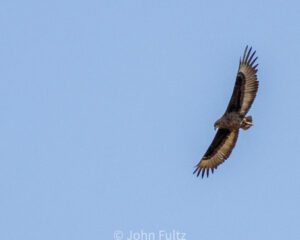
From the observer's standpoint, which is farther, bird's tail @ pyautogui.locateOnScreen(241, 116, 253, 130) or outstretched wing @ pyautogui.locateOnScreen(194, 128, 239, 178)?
outstretched wing @ pyautogui.locateOnScreen(194, 128, 239, 178)

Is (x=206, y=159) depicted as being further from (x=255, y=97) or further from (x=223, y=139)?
(x=255, y=97)

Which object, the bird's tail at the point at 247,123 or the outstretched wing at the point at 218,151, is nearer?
the bird's tail at the point at 247,123

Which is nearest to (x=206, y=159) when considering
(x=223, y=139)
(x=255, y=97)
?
(x=223, y=139)

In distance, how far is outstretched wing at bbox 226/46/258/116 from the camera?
2636 cm

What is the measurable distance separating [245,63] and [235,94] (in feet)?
3.51

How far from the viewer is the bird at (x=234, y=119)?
2627 centimetres

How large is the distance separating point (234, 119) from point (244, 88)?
3.58 feet

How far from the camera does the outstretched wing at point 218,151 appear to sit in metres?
26.9

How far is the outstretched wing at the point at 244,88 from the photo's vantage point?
26.4m

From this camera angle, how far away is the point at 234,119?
26.2m

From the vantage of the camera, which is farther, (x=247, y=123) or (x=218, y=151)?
(x=218, y=151)

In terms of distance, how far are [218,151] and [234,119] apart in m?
1.60

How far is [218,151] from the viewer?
2736 centimetres

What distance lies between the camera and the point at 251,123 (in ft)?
84.5
